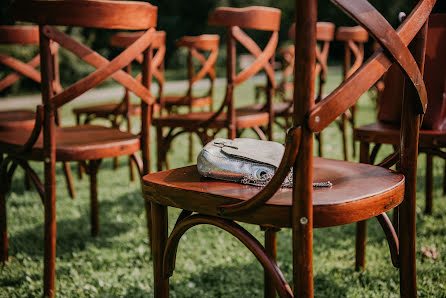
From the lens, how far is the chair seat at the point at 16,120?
3.06 metres

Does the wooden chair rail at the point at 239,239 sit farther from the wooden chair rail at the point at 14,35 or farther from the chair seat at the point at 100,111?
the chair seat at the point at 100,111

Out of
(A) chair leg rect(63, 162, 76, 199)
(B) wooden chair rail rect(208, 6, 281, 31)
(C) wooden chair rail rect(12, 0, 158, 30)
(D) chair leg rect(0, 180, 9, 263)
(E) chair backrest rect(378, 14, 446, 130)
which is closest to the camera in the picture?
(C) wooden chair rail rect(12, 0, 158, 30)

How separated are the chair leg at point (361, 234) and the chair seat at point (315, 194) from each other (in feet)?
2.28

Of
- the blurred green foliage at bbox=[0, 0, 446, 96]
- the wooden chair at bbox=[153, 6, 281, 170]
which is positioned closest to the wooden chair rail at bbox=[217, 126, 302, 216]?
the wooden chair at bbox=[153, 6, 281, 170]

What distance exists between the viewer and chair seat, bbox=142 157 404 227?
1.18 m

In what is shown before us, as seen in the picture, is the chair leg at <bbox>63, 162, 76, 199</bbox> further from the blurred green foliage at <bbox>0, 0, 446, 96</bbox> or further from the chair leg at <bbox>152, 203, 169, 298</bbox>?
the blurred green foliage at <bbox>0, 0, 446, 96</bbox>

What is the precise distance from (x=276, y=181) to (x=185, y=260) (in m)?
1.53

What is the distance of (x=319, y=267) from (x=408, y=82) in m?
1.26

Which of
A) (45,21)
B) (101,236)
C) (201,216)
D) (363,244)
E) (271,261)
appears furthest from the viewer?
(101,236)

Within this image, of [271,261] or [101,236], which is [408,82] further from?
[101,236]

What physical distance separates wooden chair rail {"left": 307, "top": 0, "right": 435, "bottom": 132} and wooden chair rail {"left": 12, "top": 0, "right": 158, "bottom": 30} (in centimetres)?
116

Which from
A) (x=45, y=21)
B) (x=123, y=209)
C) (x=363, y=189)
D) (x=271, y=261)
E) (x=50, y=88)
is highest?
(x=45, y=21)

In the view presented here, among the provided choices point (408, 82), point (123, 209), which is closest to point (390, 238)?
point (408, 82)

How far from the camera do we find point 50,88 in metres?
1.98
